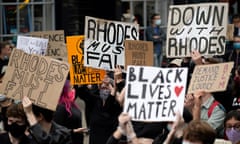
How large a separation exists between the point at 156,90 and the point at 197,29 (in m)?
2.71

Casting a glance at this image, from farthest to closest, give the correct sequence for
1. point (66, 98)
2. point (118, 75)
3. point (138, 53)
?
point (138, 53) → point (118, 75) → point (66, 98)

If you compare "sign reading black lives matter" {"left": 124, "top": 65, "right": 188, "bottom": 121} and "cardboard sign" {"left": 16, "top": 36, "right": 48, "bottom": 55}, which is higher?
"cardboard sign" {"left": 16, "top": 36, "right": 48, "bottom": 55}

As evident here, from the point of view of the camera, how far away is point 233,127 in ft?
24.9

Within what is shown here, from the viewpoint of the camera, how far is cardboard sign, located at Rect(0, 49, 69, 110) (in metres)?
6.70

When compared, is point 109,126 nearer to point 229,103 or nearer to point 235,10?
point 229,103

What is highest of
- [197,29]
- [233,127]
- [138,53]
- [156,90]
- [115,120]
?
[197,29]

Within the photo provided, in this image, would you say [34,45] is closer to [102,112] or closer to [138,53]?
[102,112]

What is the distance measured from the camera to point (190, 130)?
5.76 m

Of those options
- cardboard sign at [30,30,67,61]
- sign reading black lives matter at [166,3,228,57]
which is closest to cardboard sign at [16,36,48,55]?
cardboard sign at [30,30,67,61]

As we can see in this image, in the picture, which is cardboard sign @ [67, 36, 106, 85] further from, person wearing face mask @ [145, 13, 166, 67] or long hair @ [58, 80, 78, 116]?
person wearing face mask @ [145, 13, 166, 67]

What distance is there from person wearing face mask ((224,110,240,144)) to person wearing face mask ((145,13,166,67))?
11.2m

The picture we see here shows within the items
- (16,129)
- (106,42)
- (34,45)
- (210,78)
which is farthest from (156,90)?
(34,45)

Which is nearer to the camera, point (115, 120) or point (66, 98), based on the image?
point (66, 98)

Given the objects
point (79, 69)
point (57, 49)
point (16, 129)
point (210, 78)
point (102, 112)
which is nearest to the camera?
point (16, 129)
